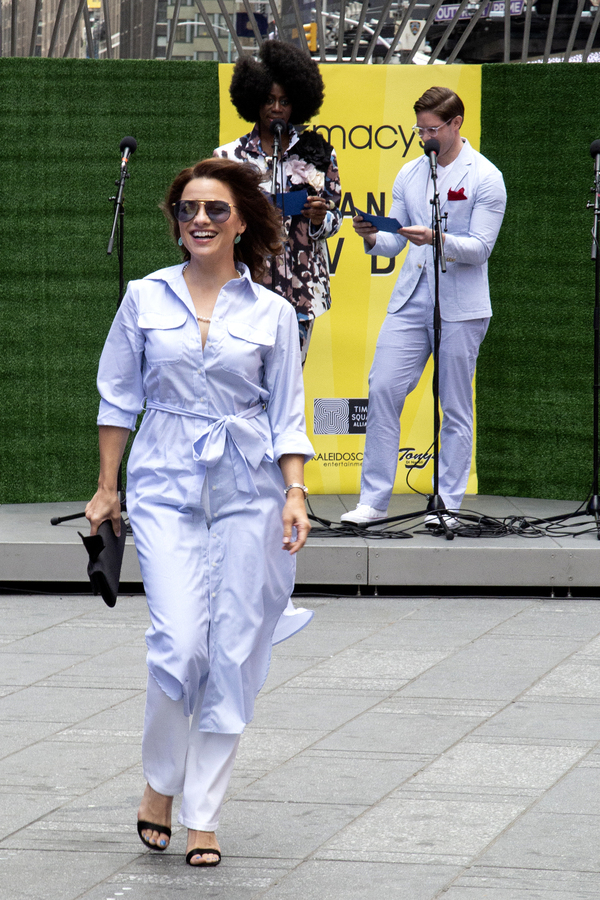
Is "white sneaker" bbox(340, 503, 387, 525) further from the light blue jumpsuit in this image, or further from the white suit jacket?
the light blue jumpsuit

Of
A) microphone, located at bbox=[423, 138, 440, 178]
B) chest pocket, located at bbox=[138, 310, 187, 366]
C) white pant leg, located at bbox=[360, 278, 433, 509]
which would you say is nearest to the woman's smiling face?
chest pocket, located at bbox=[138, 310, 187, 366]

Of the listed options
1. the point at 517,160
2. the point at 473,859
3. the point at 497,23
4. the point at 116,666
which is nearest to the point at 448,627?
the point at 116,666

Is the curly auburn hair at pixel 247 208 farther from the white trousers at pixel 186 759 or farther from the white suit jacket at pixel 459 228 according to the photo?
the white suit jacket at pixel 459 228

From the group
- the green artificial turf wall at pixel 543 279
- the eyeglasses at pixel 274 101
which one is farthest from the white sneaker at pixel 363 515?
the eyeglasses at pixel 274 101

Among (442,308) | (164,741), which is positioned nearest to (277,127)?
(442,308)

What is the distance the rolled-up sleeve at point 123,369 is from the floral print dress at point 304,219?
3364 mm

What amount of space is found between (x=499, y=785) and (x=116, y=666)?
192cm

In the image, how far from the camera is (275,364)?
355cm

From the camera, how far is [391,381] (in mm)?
7297

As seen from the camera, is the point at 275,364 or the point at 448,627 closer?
the point at 275,364

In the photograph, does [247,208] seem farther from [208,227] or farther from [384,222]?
[384,222]

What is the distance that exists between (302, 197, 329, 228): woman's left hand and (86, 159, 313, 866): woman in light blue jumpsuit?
10.2 ft

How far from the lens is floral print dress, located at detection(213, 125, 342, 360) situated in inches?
272

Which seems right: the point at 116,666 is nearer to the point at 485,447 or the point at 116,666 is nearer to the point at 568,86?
the point at 485,447
